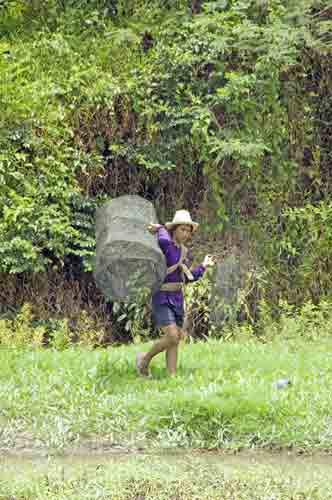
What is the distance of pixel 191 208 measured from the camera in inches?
509

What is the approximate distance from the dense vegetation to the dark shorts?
3.56 m

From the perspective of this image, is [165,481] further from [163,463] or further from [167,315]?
[167,315]

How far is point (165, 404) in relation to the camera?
23.8 feet

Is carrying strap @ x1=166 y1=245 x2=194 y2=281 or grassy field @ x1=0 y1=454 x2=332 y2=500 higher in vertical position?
carrying strap @ x1=166 y1=245 x2=194 y2=281

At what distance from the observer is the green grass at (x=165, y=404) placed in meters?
6.84

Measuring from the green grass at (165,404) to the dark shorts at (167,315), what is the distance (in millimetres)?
468

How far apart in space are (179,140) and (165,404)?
231 inches

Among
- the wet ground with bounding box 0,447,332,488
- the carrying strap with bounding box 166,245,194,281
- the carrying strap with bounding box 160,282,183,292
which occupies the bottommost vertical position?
the wet ground with bounding box 0,447,332,488

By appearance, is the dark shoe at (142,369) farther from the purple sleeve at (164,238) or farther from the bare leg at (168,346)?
the purple sleeve at (164,238)

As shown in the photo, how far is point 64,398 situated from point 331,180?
6.58m

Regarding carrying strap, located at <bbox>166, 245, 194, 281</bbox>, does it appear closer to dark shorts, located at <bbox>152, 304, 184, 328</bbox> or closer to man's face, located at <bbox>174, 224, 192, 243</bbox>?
man's face, located at <bbox>174, 224, 192, 243</bbox>

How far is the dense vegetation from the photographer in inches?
478

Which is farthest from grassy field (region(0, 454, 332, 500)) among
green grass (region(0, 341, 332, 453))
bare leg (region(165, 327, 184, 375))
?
bare leg (region(165, 327, 184, 375))

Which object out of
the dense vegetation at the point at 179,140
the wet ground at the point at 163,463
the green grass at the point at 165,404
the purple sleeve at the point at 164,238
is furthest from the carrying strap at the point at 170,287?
the dense vegetation at the point at 179,140
